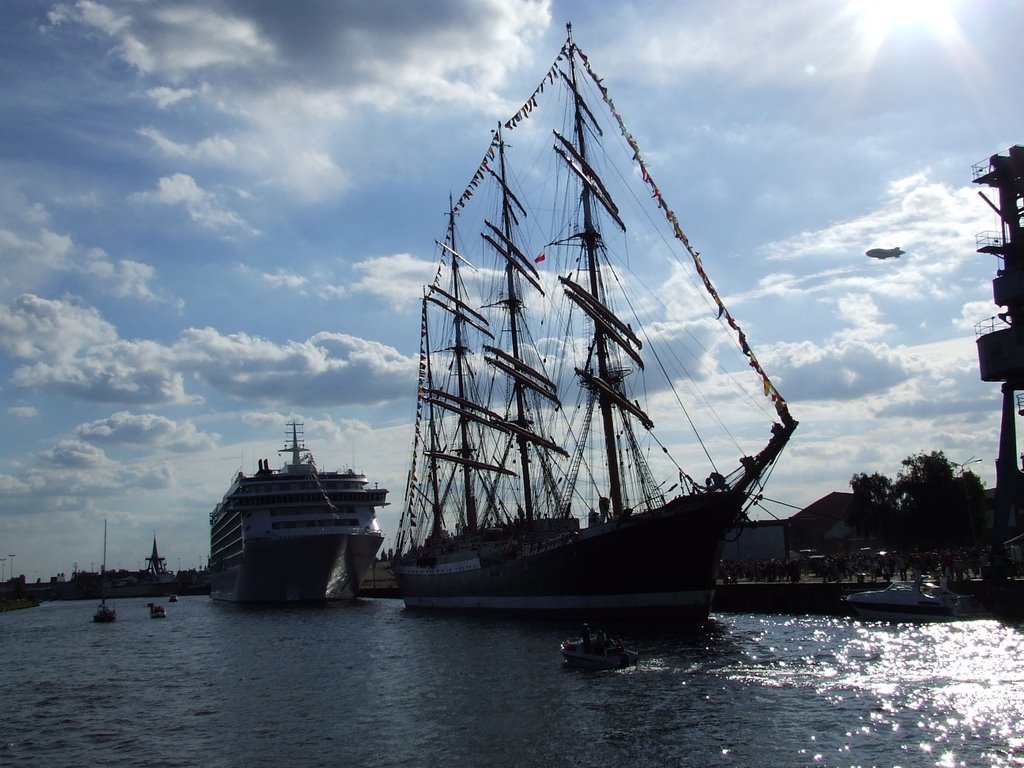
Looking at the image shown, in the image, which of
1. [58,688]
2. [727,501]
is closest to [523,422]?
[727,501]

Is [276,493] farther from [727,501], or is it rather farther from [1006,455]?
[1006,455]

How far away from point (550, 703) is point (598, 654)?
6146mm

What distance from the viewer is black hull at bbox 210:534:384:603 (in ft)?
297

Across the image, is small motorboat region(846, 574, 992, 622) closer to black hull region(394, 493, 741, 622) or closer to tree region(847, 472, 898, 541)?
black hull region(394, 493, 741, 622)

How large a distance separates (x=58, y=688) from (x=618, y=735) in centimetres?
2861

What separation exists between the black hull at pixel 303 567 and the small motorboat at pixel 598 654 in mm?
58058

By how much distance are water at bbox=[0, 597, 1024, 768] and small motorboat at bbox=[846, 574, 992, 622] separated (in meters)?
1.61

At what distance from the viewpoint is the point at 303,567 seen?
91188mm

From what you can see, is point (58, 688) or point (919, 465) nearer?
point (58, 688)

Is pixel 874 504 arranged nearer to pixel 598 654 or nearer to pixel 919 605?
pixel 919 605

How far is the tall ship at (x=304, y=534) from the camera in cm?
9088

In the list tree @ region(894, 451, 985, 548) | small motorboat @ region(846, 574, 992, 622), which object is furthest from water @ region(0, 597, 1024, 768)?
tree @ region(894, 451, 985, 548)

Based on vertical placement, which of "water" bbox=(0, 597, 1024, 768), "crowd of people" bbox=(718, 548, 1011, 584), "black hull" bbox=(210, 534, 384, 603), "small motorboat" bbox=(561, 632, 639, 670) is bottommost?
"water" bbox=(0, 597, 1024, 768)

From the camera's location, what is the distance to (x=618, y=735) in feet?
80.5
